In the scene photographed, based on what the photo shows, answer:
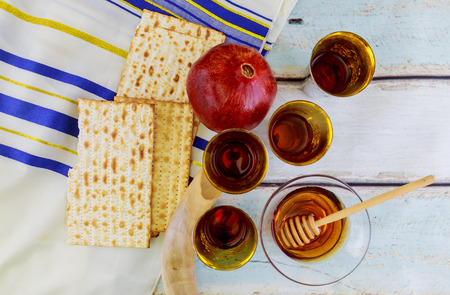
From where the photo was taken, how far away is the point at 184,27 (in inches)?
30.8

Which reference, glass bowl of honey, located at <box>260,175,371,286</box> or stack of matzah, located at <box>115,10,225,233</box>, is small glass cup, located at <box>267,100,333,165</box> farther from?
stack of matzah, located at <box>115,10,225,233</box>

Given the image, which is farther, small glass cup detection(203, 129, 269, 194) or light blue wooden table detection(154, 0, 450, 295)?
light blue wooden table detection(154, 0, 450, 295)

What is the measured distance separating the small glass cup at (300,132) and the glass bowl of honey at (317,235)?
67mm

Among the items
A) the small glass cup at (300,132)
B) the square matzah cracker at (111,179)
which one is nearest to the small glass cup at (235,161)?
the small glass cup at (300,132)

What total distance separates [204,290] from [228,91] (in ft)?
1.45

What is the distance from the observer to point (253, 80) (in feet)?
2.07

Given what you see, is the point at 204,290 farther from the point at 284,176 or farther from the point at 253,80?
the point at 253,80

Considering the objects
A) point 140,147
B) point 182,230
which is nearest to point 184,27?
point 140,147

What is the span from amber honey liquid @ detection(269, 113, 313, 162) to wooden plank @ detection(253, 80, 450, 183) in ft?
0.18

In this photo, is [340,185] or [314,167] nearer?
[340,185]

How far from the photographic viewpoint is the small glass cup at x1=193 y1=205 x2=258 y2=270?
0.68m

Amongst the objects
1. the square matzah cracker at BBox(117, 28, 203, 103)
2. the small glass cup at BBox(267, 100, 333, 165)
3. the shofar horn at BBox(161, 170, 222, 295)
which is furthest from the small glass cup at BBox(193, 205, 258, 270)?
the square matzah cracker at BBox(117, 28, 203, 103)

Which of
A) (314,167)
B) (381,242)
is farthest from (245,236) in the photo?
(381,242)

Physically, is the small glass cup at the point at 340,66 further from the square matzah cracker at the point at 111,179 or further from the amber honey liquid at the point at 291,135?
the square matzah cracker at the point at 111,179
